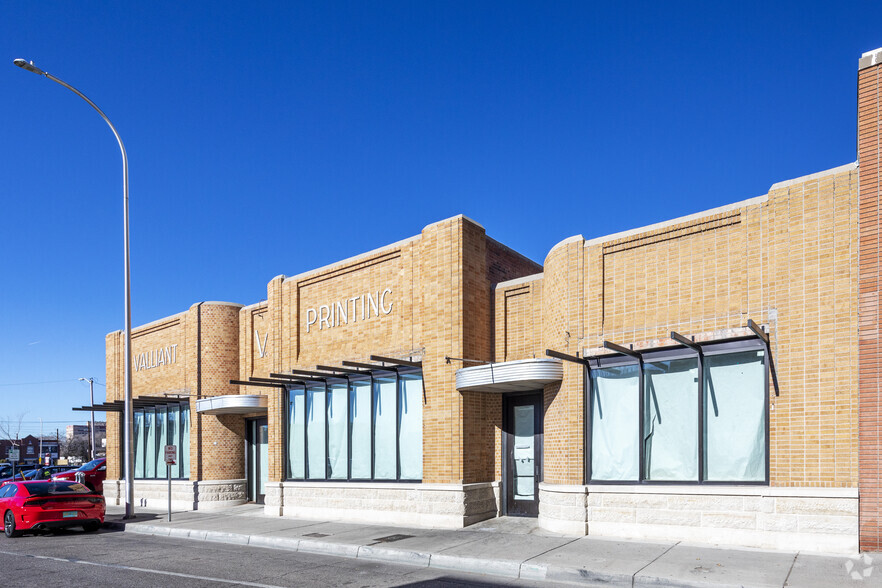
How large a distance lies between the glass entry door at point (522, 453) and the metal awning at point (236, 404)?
7.90 metres

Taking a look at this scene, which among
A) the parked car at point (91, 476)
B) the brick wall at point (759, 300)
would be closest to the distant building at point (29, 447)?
the parked car at point (91, 476)

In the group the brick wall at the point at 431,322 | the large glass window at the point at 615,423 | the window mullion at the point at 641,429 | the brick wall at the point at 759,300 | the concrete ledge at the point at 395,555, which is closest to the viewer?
the brick wall at the point at 759,300

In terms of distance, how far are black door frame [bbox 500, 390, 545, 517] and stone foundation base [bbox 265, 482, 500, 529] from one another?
0.28 m

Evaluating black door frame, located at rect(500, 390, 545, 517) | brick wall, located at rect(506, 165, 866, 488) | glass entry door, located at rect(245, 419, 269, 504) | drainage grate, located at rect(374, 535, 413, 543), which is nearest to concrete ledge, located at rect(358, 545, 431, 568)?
drainage grate, located at rect(374, 535, 413, 543)

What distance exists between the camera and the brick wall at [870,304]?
10742 mm

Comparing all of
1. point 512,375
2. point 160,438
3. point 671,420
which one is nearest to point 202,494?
point 160,438

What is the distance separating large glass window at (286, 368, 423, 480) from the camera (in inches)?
667

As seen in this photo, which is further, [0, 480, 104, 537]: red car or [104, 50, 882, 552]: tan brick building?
[0, 480, 104, 537]: red car

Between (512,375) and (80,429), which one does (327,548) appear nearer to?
(512,375)

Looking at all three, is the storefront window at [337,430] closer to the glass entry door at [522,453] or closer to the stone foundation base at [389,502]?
the stone foundation base at [389,502]

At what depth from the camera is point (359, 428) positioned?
18.1 meters

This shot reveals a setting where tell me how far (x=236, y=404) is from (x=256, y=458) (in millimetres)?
2616

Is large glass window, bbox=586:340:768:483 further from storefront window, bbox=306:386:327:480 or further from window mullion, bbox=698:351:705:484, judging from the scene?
storefront window, bbox=306:386:327:480

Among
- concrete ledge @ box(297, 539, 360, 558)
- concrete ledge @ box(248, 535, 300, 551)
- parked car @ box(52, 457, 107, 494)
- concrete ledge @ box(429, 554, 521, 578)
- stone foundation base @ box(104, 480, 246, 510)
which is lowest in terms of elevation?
parked car @ box(52, 457, 107, 494)
